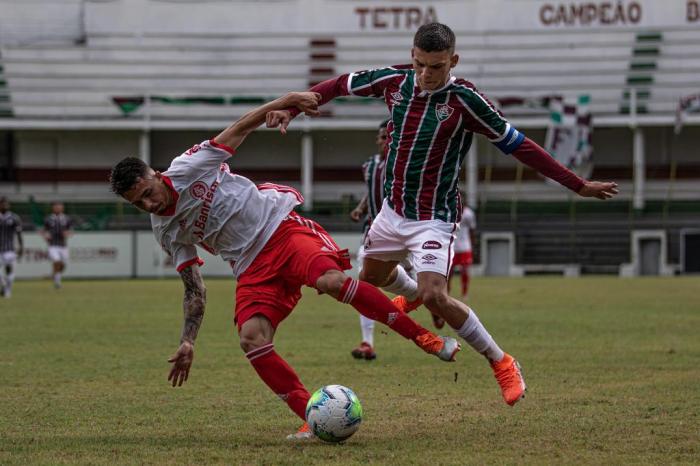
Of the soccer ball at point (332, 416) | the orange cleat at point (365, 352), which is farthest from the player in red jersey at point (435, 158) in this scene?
the orange cleat at point (365, 352)

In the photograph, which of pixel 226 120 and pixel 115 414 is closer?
pixel 115 414

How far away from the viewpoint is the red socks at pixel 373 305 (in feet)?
20.9

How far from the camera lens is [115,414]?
7535mm

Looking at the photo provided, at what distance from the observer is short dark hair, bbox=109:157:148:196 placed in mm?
6176

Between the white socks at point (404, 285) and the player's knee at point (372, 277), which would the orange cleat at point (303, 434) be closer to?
the player's knee at point (372, 277)

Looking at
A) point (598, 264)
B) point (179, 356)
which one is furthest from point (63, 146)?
point (179, 356)

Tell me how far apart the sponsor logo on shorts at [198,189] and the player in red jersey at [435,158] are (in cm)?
106

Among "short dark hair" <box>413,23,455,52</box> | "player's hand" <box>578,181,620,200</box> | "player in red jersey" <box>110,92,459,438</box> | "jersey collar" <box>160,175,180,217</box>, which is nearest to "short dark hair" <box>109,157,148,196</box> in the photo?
"player in red jersey" <box>110,92,459,438</box>

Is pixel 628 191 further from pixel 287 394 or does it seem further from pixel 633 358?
pixel 287 394

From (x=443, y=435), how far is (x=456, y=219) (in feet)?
5.34

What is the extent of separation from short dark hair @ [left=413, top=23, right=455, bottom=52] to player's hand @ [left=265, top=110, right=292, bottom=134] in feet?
3.22

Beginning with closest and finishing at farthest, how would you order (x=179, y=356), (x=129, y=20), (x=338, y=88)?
1. (x=179, y=356)
2. (x=338, y=88)
3. (x=129, y=20)

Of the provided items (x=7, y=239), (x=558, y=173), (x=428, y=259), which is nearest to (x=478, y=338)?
(x=428, y=259)

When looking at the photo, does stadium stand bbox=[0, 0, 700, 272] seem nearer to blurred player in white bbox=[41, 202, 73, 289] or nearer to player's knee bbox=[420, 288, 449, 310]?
blurred player in white bbox=[41, 202, 73, 289]
